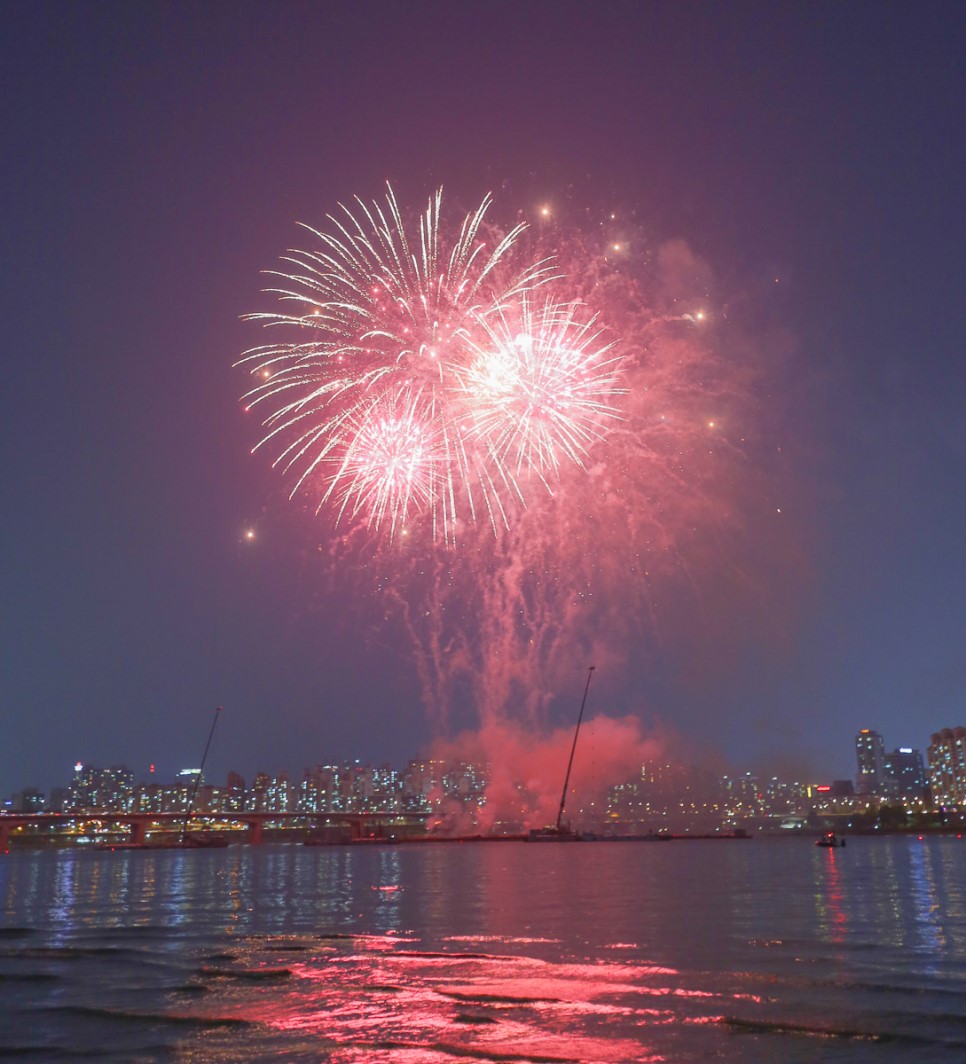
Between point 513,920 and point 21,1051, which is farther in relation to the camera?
point 513,920

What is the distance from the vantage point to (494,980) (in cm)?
2109

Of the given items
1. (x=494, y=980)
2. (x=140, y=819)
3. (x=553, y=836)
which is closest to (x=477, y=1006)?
(x=494, y=980)

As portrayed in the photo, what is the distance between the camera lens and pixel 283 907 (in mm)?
41812

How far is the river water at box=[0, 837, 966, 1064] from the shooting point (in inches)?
620

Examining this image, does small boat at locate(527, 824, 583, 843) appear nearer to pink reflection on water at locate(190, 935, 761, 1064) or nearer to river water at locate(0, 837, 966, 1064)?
river water at locate(0, 837, 966, 1064)

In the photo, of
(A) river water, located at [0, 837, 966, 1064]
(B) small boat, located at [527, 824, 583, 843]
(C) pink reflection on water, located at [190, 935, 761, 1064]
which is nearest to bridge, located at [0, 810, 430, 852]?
(B) small boat, located at [527, 824, 583, 843]

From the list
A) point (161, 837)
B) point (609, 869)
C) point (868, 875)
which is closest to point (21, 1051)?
point (868, 875)

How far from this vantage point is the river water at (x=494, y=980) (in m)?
15.7

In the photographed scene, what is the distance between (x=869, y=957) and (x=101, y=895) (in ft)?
135

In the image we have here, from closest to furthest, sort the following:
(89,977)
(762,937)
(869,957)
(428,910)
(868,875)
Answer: (89,977) < (869,957) < (762,937) < (428,910) < (868,875)

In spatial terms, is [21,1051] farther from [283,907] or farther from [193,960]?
[283,907]

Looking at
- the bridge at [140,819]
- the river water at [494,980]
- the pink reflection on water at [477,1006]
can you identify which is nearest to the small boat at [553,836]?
the bridge at [140,819]

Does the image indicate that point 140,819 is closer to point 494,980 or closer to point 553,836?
point 553,836

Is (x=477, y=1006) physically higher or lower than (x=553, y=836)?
higher
